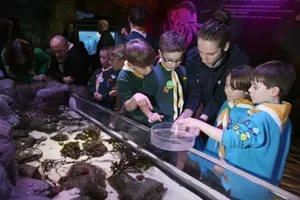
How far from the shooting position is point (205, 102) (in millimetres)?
2781

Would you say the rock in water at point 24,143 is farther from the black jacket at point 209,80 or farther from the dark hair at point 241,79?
the dark hair at point 241,79

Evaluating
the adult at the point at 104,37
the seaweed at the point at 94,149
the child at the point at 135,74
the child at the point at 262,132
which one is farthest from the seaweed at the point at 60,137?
the adult at the point at 104,37

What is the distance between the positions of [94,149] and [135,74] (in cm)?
76

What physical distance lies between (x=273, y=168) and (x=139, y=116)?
1.21 m

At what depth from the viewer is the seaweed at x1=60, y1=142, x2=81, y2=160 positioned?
7.55 ft

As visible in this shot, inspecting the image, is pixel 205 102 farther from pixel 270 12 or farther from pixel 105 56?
pixel 270 12

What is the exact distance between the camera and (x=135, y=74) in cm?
267

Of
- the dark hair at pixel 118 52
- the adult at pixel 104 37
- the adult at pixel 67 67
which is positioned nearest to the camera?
the dark hair at pixel 118 52

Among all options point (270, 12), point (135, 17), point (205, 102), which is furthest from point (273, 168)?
point (270, 12)

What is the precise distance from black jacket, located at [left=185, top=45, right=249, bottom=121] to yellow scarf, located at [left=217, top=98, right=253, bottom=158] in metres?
0.26

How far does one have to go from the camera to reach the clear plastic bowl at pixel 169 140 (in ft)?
6.69

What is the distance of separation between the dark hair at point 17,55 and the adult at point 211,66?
2.47 meters

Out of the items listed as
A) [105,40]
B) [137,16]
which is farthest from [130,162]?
[105,40]

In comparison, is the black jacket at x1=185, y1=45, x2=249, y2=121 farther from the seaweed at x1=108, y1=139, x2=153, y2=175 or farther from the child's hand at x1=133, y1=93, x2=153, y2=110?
the seaweed at x1=108, y1=139, x2=153, y2=175
